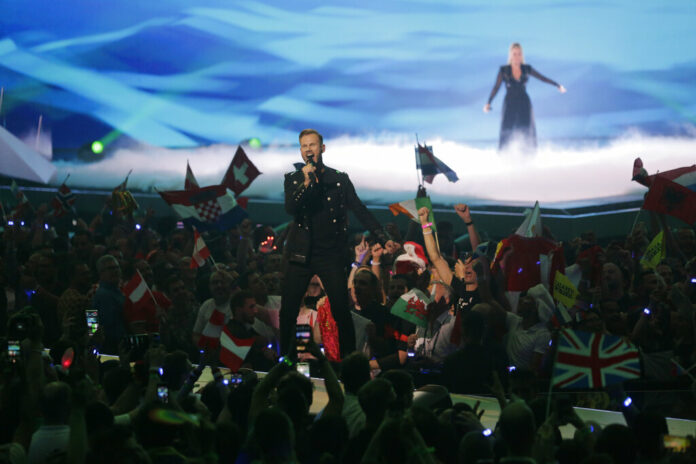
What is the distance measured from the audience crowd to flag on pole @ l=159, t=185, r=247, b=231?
1.64ft

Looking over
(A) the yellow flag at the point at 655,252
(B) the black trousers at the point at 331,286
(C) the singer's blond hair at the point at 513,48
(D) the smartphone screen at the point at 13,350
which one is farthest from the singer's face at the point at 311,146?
(C) the singer's blond hair at the point at 513,48

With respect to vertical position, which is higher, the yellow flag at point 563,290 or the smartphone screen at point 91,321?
the yellow flag at point 563,290

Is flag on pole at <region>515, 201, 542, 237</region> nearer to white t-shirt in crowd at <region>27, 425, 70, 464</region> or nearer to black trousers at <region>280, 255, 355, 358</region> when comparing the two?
black trousers at <region>280, 255, 355, 358</region>

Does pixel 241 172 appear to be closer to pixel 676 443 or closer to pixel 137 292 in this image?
pixel 137 292

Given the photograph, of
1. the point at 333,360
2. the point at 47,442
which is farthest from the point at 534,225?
the point at 47,442

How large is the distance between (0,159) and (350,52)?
Answer: 602cm

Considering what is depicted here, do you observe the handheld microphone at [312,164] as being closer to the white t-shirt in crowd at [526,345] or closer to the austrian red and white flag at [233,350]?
the austrian red and white flag at [233,350]

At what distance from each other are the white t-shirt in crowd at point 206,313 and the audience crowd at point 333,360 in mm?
17

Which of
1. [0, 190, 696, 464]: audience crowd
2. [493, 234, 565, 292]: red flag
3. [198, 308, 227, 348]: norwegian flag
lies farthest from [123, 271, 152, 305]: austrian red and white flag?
[493, 234, 565, 292]: red flag

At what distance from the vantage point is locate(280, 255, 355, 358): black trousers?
271 inches

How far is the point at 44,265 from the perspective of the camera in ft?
29.4

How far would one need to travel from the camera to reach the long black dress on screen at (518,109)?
52.1ft

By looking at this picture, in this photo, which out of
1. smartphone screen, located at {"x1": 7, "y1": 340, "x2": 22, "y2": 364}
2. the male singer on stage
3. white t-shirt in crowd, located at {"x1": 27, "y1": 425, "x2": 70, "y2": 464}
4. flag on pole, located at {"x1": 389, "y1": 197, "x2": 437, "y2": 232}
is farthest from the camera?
flag on pole, located at {"x1": 389, "y1": 197, "x2": 437, "y2": 232}

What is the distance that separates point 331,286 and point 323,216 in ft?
1.62
